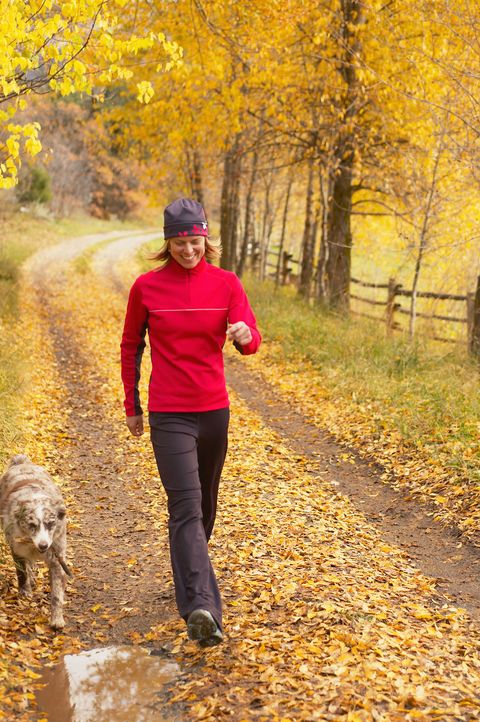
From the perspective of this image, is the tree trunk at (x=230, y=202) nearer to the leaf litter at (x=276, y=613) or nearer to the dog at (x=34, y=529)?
the leaf litter at (x=276, y=613)

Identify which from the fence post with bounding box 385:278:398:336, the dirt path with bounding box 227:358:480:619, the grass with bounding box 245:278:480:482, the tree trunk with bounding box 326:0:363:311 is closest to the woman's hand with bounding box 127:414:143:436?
the dirt path with bounding box 227:358:480:619

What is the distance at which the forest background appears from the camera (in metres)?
7.67

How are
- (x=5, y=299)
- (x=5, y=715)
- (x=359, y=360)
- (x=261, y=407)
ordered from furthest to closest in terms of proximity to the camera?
(x=5, y=299)
(x=359, y=360)
(x=261, y=407)
(x=5, y=715)

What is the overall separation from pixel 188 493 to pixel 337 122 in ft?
38.4

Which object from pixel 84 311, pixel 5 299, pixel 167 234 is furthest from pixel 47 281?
pixel 167 234

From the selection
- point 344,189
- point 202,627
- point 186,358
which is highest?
point 344,189

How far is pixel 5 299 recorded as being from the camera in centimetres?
1669

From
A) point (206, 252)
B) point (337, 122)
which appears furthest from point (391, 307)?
point (206, 252)

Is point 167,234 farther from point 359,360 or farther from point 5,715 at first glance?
point 359,360

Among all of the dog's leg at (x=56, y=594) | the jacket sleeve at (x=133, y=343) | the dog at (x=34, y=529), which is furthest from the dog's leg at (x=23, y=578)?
the jacket sleeve at (x=133, y=343)

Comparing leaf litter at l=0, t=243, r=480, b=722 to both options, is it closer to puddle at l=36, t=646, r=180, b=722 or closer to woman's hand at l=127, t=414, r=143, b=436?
puddle at l=36, t=646, r=180, b=722

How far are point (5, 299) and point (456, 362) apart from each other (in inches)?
395

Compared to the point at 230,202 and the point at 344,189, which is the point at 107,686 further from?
the point at 230,202

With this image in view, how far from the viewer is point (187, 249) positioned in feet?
14.2
